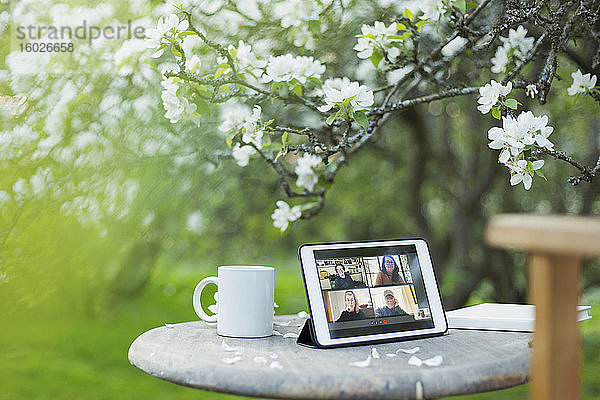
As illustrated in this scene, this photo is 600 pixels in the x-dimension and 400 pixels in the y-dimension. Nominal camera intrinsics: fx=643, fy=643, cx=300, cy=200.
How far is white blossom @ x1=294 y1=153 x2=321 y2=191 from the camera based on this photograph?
172cm

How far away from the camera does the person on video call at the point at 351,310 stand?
1121mm

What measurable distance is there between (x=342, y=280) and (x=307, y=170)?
62 cm

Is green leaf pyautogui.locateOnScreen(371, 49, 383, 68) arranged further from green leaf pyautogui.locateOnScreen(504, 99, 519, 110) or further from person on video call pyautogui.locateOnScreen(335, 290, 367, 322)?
person on video call pyautogui.locateOnScreen(335, 290, 367, 322)

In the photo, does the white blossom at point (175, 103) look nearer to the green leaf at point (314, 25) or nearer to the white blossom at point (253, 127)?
the white blossom at point (253, 127)

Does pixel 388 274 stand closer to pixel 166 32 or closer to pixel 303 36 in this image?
pixel 166 32

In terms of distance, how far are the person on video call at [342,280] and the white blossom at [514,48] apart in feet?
2.66

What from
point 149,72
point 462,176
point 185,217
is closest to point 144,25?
point 149,72

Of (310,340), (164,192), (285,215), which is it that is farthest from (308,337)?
(164,192)

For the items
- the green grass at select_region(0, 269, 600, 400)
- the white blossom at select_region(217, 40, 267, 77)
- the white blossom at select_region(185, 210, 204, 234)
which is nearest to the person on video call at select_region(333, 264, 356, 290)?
the white blossom at select_region(217, 40, 267, 77)

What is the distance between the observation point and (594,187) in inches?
125

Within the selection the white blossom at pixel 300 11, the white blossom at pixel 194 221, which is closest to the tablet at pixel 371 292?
the white blossom at pixel 300 11

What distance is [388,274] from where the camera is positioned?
46.9 inches

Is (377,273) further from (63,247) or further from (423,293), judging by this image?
(63,247)

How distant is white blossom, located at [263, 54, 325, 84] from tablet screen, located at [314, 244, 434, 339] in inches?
20.4
